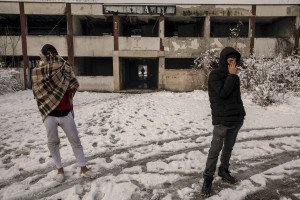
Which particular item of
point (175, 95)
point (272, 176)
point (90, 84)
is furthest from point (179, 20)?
point (272, 176)

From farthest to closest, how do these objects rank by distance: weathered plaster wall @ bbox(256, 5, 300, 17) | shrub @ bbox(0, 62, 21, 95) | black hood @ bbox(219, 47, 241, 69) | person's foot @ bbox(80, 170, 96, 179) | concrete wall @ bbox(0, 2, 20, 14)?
weathered plaster wall @ bbox(256, 5, 300, 17), concrete wall @ bbox(0, 2, 20, 14), shrub @ bbox(0, 62, 21, 95), person's foot @ bbox(80, 170, 96, 179), black hood @ bbox(219, 47, 241, 69)

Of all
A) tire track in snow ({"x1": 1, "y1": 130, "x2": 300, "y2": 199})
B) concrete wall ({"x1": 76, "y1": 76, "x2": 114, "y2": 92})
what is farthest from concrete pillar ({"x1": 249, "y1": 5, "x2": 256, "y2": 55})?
tire track in snow ({"x1": 1, "y1": 130, "x2": 300, "y2": 199})

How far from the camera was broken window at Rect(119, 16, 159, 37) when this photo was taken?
56.4ft

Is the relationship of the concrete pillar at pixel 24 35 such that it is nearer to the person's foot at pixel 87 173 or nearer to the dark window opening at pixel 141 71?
the dark window opening at pixel 141 71

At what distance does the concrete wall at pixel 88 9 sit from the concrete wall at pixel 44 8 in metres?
0.81

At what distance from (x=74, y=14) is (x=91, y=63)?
20.1ft

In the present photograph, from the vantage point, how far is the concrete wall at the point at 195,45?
52.5 ft

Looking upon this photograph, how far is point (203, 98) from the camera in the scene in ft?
38.6

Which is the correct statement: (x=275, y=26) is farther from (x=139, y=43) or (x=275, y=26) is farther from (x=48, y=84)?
(x=48, y=84)

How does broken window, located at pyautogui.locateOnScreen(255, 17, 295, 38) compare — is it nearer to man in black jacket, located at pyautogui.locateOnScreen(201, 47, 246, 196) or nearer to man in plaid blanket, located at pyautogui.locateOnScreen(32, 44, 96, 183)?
man in black jacket, located at pyautogui.locateOnScreen(201, 47, 246, 196)

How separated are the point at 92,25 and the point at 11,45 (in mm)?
6664

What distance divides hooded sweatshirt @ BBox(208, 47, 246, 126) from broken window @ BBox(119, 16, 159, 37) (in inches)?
607

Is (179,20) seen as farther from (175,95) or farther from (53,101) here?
(53,101)

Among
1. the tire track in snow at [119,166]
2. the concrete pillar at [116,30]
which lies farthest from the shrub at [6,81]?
the tire track in snow at [119,166]
